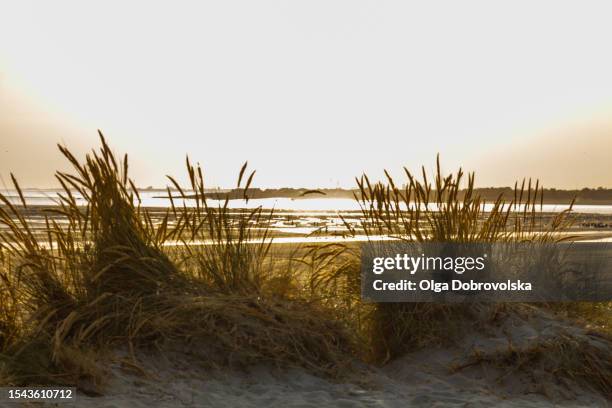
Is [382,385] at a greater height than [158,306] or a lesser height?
lesser

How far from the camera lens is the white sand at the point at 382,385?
4.43m

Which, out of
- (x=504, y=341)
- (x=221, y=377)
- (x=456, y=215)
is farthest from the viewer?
(x=456, y=215)

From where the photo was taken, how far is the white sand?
443 centimetres

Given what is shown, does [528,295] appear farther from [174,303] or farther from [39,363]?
[39,363]

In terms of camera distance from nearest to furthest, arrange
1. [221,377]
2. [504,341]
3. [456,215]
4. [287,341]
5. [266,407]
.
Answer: [266,407] → [221,377] → [287,341] → [504,341] → [456,215]

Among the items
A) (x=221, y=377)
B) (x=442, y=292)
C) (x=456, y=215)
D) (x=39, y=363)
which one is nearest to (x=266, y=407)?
(x=221, y=377)

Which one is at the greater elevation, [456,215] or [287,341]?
[456,215]

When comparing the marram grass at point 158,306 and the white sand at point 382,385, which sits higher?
the marram grass at point 158,306

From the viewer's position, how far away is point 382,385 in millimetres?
5020

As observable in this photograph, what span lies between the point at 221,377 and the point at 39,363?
1.08m

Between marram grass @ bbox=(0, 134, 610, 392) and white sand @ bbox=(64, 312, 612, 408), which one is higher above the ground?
marram grass @ bbox=(0, 134, 610, 392)

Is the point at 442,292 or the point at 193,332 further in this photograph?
the point at 442,292

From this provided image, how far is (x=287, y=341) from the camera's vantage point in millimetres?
5125

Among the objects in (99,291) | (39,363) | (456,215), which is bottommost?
(39,363)
